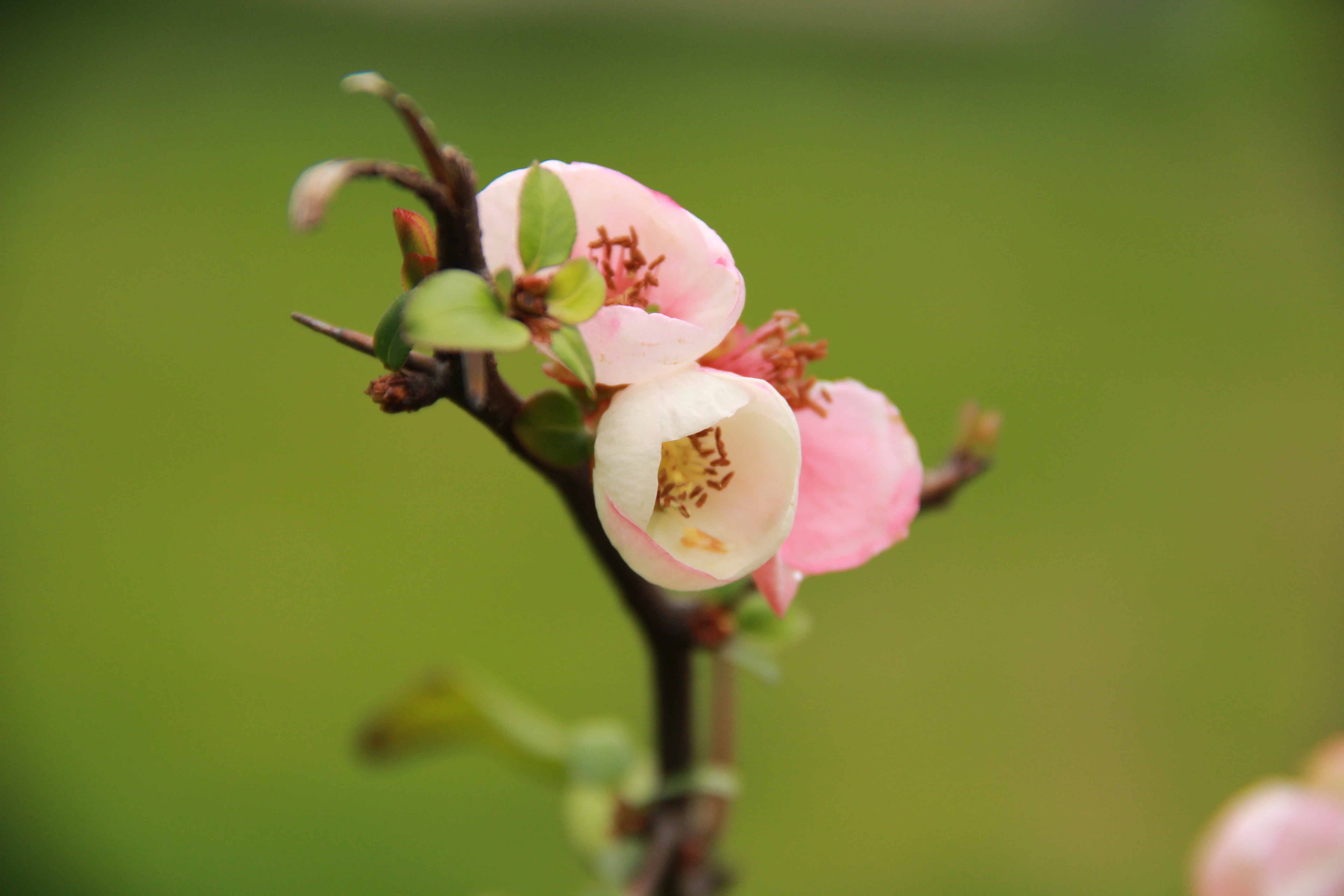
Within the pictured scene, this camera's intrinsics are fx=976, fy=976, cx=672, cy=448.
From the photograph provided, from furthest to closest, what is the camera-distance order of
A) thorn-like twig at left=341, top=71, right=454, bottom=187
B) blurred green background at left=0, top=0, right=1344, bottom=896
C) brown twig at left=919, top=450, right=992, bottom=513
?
blurred green background at left=0, top=0, right=1344, bottom=896, brown twig at left=919, top=450, right=992, bottom=513, thorn-like twig at left=341, top=71, right=454, bottom=187

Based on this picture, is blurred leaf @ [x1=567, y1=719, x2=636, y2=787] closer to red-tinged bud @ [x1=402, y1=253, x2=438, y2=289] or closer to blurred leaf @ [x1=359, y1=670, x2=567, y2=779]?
blurred leaf @ [x1=359, y1=670, x2=567, y2=779]

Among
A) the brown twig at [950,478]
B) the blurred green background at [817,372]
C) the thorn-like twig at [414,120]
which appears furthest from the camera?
the blurred green background at [817,372]

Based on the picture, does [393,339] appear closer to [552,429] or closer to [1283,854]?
[552,429]

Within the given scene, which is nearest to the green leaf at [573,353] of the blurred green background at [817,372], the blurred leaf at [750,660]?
the blurred leaf at [750,660]

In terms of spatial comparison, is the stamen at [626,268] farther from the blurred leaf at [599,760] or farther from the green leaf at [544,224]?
the blurred leaf at [599,760]

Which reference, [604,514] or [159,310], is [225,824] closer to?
[159,310]

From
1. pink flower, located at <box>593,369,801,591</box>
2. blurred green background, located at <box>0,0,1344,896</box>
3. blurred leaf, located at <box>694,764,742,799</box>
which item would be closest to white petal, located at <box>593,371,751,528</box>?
pink flower, located at <box>593,369,801,591</box>

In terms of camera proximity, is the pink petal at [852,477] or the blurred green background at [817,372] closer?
the pink petal at [852,477]
